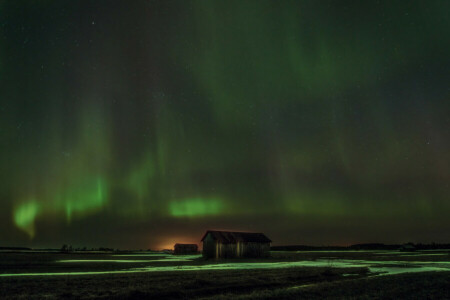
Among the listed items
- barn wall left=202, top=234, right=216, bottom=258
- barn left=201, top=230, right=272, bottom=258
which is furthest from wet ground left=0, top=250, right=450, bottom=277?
barn wall left=202, top=234, right=216, bottom=258

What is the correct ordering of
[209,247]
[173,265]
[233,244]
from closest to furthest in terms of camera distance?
[173,265]
[209,247]
[233,244]

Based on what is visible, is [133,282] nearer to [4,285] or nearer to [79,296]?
[79,296]

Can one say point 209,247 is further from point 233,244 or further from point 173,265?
point 173,265

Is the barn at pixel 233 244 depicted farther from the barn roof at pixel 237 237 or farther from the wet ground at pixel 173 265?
the wet ground at pixel 173 265

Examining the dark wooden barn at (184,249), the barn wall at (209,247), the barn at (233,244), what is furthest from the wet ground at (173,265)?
the dark wooden barn at (184,249)

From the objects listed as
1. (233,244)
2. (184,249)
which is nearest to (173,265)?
(233,244)

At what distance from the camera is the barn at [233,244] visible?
68.7 m

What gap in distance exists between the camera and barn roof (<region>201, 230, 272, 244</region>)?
69756 mm

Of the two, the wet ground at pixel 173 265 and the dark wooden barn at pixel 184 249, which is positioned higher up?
the wet ground at pixel 173 265

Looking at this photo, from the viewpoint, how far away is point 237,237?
71938mm

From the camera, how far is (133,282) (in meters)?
24.2

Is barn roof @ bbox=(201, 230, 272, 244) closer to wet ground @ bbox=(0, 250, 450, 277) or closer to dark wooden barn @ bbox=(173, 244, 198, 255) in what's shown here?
wet ground @ bbox=(0, 250, 450, 277)

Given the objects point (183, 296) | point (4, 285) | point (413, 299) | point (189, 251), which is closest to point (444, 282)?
point (413, 299)

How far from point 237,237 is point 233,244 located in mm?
2107
